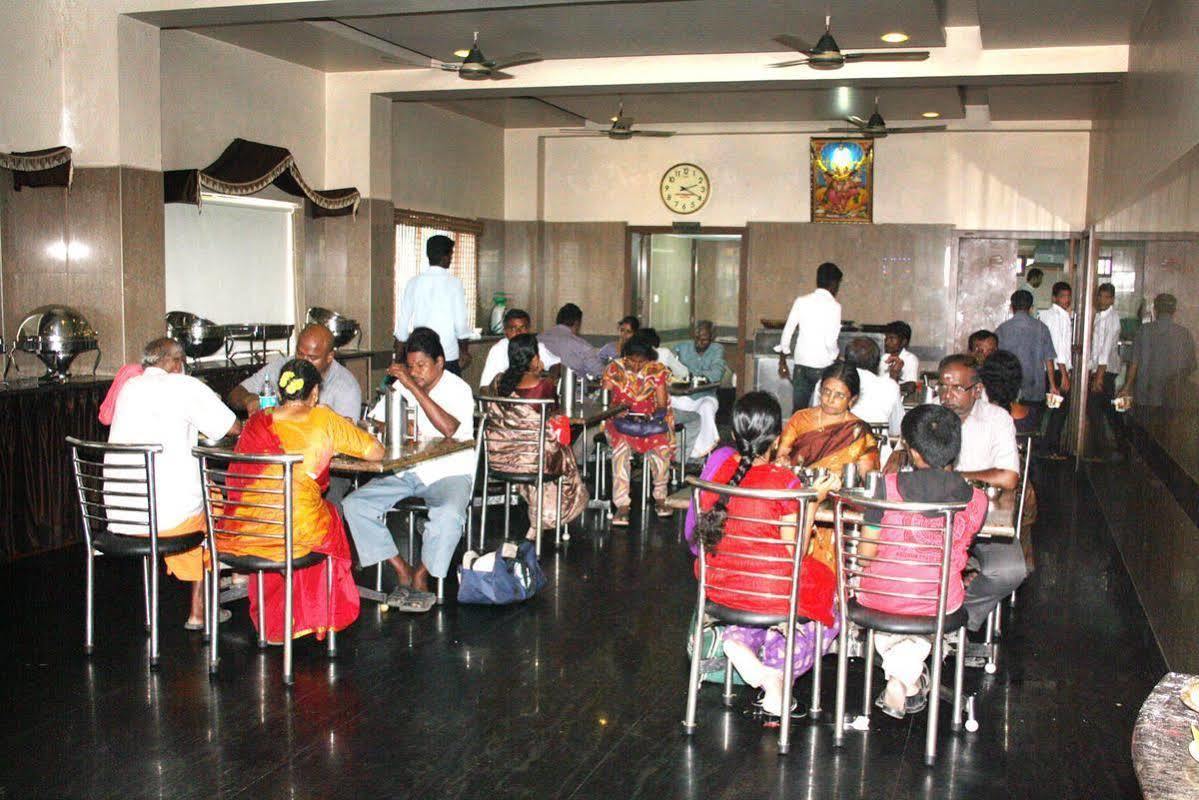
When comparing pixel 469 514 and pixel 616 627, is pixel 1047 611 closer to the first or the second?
pixel 616 627

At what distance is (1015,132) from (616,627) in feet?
27.4

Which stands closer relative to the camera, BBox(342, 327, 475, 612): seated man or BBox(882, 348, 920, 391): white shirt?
BBox(342, 327, 475, 612): seated man

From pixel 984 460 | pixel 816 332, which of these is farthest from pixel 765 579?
pixel 816 332

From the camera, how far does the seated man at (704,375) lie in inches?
346

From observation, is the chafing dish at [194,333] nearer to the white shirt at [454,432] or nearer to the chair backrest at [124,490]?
the white shirt at [454,432]

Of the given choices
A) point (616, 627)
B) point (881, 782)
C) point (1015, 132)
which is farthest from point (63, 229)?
point (1015, 132)

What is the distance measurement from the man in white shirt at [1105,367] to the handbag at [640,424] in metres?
2.57

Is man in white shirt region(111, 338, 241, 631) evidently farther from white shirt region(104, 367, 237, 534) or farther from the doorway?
the doorway

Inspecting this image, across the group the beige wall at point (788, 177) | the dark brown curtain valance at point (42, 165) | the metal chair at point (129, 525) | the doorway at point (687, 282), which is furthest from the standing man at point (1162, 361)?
the doorway at point (687, 282)

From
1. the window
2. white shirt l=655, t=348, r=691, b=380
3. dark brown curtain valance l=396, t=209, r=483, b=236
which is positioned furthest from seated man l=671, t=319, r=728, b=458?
dark brown curtain valance l=396, t=209, r=483, b=236

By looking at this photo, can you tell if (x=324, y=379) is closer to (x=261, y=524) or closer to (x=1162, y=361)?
(x=261, y=524)

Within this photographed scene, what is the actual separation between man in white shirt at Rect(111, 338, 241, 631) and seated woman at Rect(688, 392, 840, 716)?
6.60 feet

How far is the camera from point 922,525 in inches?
143

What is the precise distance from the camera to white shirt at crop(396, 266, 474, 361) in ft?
26.3
